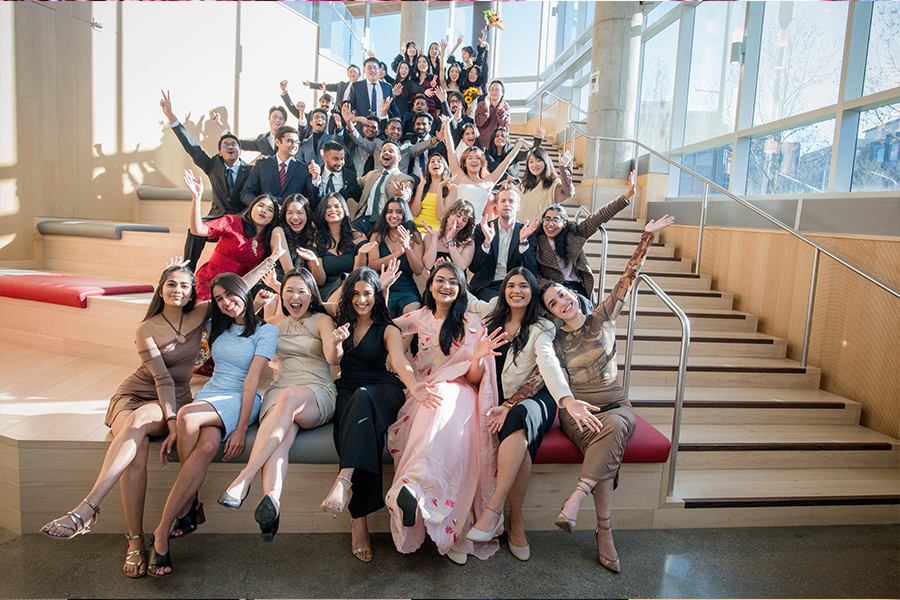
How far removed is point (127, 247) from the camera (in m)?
4.45

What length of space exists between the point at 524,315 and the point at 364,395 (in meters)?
0.85

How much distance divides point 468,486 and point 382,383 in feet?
2.00

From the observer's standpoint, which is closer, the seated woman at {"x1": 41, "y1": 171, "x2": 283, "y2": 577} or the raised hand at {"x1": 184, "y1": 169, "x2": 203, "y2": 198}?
the seated woman at {"x1": 41, "y1": 171, "x2": 283, "y2": 577}

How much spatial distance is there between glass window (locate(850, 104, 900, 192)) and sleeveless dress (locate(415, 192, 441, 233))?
3145mm

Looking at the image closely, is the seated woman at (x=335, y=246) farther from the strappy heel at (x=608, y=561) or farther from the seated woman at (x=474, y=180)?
the strappy heel at (x=608, y=561)

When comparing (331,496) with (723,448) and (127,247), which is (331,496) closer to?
(723,448)

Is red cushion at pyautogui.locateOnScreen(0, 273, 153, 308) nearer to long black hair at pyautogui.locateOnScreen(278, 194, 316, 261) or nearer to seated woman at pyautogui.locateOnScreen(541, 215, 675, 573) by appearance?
long black hair at pyautogui.locateOnScreen(278, 194, 316, 261)

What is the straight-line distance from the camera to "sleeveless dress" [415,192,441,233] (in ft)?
13.1

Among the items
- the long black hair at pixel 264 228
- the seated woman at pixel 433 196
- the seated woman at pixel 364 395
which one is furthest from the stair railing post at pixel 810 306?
the long black hair at pixel 264 228

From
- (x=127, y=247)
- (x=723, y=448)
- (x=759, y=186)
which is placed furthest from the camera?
(x=759, y=186)

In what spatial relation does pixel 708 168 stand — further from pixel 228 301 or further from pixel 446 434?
pixel 228 301

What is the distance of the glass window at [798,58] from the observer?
13.8ft

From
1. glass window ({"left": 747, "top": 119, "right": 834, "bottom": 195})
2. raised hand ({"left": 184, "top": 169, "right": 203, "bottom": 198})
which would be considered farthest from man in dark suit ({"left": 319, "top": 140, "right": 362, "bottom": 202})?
glass window ({"left": 747, "top": 119, "right": 834, "bottom": 195})

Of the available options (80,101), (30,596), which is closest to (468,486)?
(30,596)
